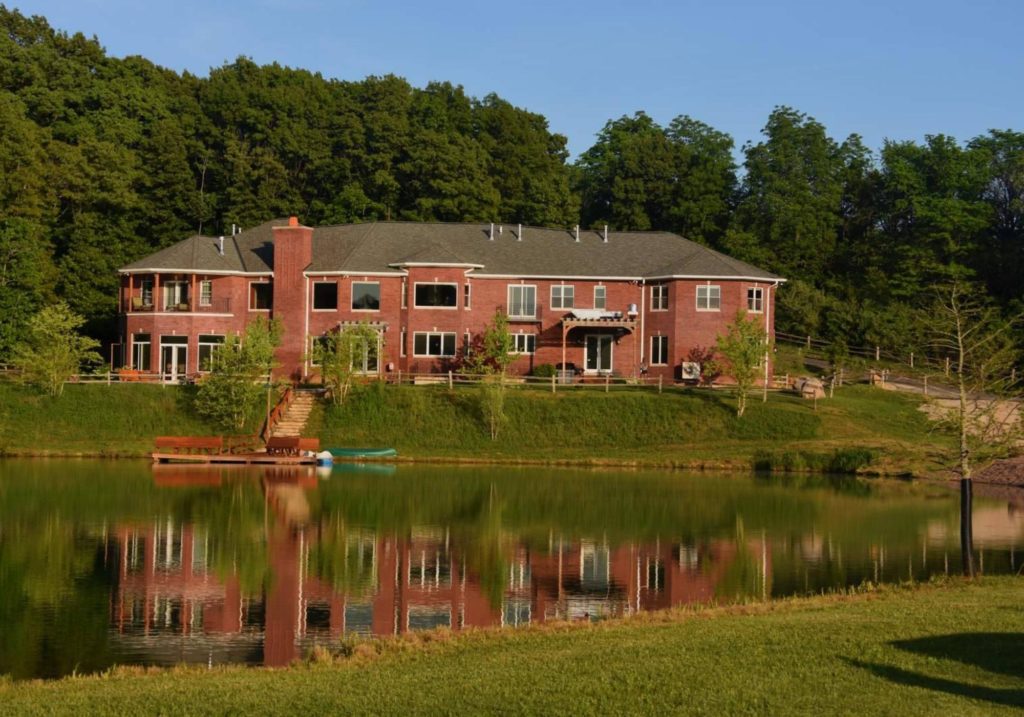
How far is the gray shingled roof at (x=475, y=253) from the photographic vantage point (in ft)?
196

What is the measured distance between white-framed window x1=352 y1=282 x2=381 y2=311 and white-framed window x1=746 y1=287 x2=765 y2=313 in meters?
17.8

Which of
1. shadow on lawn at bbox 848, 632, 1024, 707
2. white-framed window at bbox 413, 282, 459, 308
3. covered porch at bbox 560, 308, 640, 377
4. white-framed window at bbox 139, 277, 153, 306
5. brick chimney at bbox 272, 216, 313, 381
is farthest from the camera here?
white-framed window at bbox 139, 277, 153, 306

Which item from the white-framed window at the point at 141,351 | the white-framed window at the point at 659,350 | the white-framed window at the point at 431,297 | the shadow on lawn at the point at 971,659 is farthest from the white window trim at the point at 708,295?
the shadow on lawn at the point at 971,659

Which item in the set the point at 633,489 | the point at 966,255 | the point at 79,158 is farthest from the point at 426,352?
the point at 966,255

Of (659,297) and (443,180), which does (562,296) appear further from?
(443,180)

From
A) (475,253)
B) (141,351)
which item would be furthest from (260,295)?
(475,253)

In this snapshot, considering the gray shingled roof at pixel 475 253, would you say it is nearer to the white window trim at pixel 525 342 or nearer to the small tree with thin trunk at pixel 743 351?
the white window trim at pixel 525 342

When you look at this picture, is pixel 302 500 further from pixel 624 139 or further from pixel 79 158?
pixel 624 139

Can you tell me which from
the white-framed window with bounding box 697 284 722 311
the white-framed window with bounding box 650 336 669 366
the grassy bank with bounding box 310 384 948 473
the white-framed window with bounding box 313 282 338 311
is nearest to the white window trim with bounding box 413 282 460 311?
the white-framed window with bounding box 313 282 338 311

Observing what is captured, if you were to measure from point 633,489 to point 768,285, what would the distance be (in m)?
23.0

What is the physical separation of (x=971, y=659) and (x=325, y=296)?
47.9m

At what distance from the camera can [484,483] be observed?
135 feet

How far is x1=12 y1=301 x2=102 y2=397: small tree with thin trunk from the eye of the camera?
5203 cm

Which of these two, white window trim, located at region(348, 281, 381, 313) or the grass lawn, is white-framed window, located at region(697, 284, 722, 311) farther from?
the grass lawn
